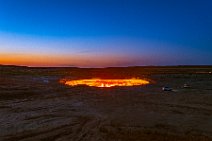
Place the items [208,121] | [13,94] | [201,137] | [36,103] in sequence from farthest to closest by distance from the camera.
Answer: [13,94] < [36,103] < [208,121] < [201,137]

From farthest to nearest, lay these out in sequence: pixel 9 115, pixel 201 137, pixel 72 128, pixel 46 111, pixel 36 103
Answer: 1. pixel 36 103
2. pixel 46 111
3. pixel 9 115
4. pixel 72 128
5. pixel 201 137

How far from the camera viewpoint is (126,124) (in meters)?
12.4

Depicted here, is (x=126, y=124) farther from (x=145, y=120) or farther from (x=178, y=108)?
(x=178, y=108)

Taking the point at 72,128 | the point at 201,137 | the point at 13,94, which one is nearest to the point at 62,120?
the point at 72,128

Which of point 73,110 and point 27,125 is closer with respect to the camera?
point 27,125

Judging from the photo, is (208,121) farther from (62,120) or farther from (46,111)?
(46,111)

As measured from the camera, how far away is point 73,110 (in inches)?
611

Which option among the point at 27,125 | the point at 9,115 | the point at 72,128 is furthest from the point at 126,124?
the point at 9,115

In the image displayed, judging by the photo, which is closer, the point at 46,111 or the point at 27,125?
the point at 27,125

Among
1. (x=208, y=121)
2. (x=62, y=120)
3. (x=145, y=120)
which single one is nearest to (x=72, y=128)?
(x=62, y=120)

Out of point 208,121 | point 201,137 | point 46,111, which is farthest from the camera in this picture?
point 46,111

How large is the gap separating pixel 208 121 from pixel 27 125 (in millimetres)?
7054

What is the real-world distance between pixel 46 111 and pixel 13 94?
7096mm

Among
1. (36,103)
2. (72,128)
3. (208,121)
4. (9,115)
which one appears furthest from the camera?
(36,103)
